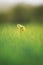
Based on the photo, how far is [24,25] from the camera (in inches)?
36.8

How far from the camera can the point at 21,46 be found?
0.93m

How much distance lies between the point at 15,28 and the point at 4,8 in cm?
19

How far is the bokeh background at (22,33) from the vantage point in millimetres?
921

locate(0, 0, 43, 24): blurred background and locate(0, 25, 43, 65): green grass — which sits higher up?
locate(0, 0, 43, 24): blurred background

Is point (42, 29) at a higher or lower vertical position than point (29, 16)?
lower

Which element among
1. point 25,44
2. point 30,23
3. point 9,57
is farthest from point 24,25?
point 9,57

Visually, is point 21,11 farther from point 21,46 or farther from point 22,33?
point 21,46

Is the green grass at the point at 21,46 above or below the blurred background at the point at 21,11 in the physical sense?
A: below

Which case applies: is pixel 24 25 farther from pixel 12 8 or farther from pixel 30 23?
pixel 12 8

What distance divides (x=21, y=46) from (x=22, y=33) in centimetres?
10

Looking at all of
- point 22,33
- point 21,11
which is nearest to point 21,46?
point 22,33

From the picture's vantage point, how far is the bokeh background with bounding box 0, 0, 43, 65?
3.02ft

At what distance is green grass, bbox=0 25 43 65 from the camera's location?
36.2 inches

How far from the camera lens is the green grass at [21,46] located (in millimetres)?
919
